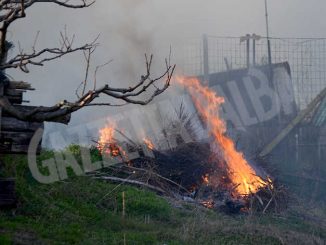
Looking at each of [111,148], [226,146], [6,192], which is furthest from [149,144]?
[6,192]

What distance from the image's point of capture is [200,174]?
14.2 meters

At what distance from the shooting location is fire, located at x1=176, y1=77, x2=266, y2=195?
14250mm

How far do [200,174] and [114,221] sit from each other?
4344mm

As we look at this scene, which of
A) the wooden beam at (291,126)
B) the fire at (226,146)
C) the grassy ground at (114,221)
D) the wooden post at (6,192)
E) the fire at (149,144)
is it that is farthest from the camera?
the wooden beam at (291,126)

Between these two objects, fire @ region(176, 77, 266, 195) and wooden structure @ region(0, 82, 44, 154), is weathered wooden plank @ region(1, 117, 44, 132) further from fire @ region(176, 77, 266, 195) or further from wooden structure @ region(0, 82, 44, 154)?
fire @ region(176, 77, 266, 195)

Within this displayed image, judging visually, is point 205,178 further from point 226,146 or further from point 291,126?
point 291,126

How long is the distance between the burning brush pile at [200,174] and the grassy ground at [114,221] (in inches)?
29.4

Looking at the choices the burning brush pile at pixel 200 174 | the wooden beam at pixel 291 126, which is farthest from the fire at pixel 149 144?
the wooden beam at pixel 291 126

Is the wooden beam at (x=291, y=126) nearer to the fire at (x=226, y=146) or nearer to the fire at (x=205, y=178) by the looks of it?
the fire at (x=226, y=146)

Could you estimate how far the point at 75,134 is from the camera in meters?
19.5

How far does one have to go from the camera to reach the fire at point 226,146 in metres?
14.2

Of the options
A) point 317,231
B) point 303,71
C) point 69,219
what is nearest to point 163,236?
point 69,219

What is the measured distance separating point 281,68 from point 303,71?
341 cm

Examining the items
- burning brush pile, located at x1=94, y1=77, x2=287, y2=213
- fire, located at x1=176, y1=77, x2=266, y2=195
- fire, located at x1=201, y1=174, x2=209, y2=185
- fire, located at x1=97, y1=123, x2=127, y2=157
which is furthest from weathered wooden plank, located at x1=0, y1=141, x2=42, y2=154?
fire, located at x1=176, y1=77, x2=266, y2=195
